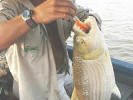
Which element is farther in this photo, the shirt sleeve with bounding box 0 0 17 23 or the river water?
the river water

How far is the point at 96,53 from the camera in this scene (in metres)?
2.43

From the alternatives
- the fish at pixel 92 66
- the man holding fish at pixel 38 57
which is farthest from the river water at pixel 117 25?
the fish at pixel 92 66

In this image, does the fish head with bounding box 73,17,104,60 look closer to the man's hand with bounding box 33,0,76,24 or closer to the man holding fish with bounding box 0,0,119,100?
the man's hand with bounding box 33,0,76,24

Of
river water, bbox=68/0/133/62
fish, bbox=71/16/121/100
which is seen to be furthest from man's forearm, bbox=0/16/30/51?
river water, bbox=68/0/133/62

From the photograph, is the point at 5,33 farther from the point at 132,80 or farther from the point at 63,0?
the point at 132,80

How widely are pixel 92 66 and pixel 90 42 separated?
183 millimetres

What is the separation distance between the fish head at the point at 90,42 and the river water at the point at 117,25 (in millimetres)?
6624

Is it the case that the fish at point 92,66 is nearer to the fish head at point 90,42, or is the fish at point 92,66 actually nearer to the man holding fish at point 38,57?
the fish head at point 90,42

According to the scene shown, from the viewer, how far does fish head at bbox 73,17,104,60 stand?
2.38 m

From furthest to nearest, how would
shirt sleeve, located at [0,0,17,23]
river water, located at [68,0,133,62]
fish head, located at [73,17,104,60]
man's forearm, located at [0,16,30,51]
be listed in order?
river water, located at [68,0,133,62] → shirt sleeve, located at [0,0,17,23] → man's forearm, located at [0,16,30,51] → fish head, located at [73,17,104,60]

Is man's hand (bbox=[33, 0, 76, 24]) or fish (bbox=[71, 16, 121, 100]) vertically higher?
man's hand (bbox=[33, 0, 76, 24])

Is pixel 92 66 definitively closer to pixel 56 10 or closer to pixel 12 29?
pixel 56 10

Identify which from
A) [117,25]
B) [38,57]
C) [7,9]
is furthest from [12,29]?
[117,25]

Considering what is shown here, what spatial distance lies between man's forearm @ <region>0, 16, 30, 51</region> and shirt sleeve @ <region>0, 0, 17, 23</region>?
14 centimetres
